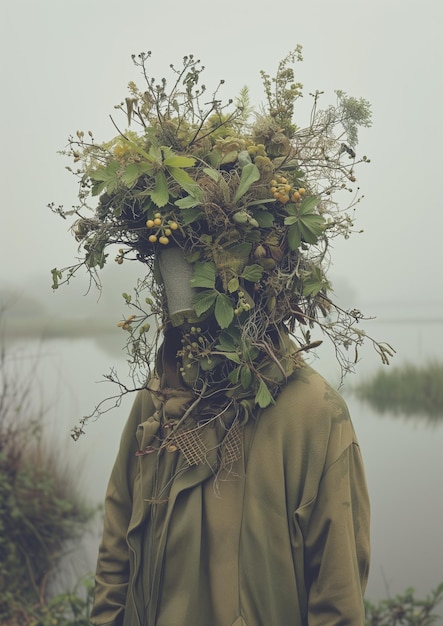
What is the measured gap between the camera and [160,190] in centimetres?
127

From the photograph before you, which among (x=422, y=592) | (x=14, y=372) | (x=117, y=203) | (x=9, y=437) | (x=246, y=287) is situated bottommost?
(x=422, y=592)

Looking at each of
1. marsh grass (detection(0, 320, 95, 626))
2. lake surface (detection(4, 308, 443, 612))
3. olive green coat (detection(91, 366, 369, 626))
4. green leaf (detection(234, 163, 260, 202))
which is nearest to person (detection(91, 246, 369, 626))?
olive green coat (detection(91, 366, 369, 626))

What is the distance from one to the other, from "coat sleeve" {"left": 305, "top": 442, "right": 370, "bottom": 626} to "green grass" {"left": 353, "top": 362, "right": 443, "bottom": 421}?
1519mm

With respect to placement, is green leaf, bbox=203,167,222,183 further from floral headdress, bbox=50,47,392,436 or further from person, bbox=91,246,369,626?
person, bbox=91,246,369,626

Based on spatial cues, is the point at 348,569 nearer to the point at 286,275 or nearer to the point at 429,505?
the point at 286,275

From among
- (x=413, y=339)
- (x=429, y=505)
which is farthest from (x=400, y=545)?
(x=413, y=339)

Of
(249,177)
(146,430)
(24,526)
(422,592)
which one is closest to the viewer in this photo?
(249,177)

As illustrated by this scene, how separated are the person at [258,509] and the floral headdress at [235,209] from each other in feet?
0.18

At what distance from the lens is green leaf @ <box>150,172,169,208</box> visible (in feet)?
4.16

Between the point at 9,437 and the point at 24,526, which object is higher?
the point at 9,437

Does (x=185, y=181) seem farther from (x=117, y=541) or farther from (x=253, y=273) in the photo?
(x=117, y=541)

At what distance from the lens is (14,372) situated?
127 inches

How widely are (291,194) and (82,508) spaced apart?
89.5 inches

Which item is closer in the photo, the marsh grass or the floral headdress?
the floral headdress
